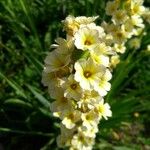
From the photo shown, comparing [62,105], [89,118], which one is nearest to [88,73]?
[62,105]

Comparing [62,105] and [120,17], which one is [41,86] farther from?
[62,105]

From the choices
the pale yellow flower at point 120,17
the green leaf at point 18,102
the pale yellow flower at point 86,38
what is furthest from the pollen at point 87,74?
the green leaf at point 18,102

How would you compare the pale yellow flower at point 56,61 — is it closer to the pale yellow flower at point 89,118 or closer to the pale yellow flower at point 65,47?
the pale yellow flower at point 65,47

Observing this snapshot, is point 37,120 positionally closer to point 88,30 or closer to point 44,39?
point 44,39

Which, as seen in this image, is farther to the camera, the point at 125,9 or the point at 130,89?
the point at 130,89

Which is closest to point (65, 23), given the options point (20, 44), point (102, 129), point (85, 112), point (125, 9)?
point (85, 112)

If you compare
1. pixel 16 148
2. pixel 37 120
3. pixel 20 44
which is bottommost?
pixel 16 148
